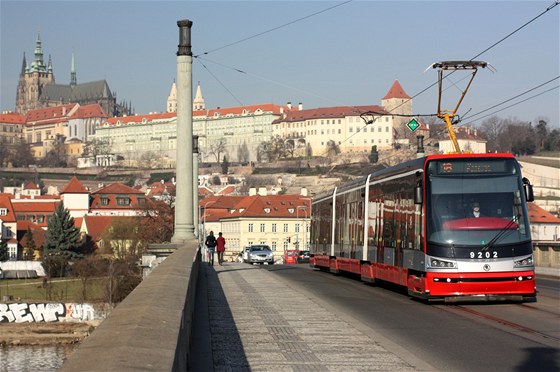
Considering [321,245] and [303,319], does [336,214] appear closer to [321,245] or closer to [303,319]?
[321,245]

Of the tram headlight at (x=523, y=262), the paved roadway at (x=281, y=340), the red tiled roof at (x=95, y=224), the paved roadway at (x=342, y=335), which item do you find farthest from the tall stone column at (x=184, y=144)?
the red tiled roof at (x=95, y=224)

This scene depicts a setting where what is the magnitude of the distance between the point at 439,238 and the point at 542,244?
26.6 m

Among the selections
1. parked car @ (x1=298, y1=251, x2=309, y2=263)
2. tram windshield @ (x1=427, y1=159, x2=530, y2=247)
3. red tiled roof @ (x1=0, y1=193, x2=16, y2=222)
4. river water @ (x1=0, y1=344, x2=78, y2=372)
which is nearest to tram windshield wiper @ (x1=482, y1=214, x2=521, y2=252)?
tram windshield @ (x1=427, y1=159, x2=530, y2=247)

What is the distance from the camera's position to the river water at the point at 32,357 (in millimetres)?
34281

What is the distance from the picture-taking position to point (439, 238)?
1808 centimetres

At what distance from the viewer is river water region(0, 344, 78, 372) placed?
3428 centimetres

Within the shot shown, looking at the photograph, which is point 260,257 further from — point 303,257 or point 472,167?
point 472,167

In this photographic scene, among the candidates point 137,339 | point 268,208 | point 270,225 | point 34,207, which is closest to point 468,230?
point 137,339

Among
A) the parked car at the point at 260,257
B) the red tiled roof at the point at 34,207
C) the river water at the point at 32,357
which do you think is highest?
the red tiled roof at the point at 34,207

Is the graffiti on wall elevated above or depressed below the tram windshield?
below

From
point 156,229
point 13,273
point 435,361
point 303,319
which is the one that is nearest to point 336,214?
point 303,319

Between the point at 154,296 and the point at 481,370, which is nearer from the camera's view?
the point at 154,296

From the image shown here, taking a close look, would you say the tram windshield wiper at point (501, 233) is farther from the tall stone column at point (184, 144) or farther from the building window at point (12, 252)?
the building window at point (12, 252)

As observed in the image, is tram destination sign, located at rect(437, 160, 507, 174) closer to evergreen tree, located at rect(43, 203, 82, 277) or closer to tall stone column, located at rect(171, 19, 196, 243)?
tall stone column, located at rect(171, 19, 196, 243)
